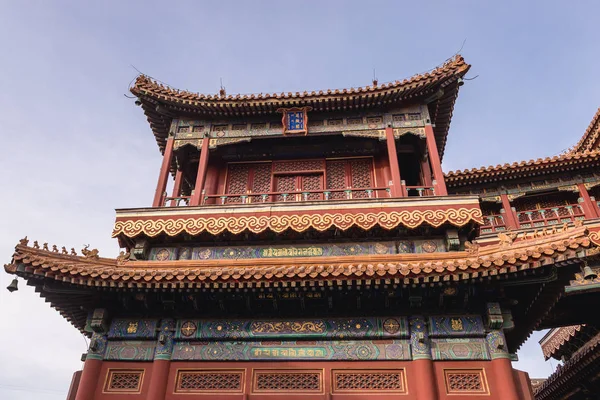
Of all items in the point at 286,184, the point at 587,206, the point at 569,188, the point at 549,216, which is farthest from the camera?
the point at 549,216

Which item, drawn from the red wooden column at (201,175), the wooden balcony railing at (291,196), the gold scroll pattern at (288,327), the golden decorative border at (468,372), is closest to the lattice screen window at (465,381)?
the golden decorative border at (468,372)

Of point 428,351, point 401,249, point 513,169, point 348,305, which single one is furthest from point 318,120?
point 513,169

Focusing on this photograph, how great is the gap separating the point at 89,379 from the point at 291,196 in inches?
260

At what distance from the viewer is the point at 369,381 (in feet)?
27.8

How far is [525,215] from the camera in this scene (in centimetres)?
1803

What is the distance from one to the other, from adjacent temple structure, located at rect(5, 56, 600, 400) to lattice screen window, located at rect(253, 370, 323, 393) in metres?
0.03

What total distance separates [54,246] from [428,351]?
7716 mm

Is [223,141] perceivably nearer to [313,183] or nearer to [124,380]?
[313,183]

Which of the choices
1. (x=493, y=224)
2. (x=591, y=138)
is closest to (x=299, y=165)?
(x=493, y=224)

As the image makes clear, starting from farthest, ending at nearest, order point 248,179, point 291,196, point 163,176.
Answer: point 248,179 < point 291,196 < point 163,176

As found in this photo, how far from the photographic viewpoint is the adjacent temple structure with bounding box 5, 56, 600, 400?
27.2 ft

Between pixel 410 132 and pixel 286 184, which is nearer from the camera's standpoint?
pixel 410 132

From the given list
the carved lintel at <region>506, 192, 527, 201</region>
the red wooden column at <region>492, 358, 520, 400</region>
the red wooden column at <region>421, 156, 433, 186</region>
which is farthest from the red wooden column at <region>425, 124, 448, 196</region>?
the carved lintel at <region>506, 192, 527, 201</region>

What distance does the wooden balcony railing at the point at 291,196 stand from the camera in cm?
1202
